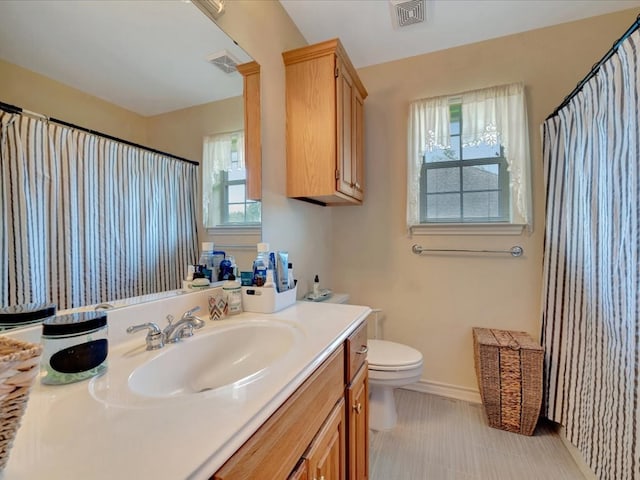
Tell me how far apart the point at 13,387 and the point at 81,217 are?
59cm

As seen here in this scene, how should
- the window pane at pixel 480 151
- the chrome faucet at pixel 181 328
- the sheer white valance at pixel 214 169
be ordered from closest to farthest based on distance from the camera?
the chrome faucet at pixel 181 328, the sheer white valance at pixel 214 169, the window pane at pixel 480 151

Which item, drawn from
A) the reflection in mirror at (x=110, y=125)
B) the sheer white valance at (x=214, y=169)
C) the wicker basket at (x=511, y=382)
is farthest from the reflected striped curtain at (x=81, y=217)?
the wicker basket at (x=511, y=382)

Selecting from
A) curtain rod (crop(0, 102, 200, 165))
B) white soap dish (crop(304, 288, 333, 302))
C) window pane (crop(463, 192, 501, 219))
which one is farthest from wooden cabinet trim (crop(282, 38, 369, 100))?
white soap dish (crop(304, 288, 333, 302))

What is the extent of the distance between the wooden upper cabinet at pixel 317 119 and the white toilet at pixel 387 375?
3.41 feet

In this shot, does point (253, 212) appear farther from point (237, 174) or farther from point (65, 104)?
point (65, 104)

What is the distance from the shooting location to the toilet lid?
1.67 meters

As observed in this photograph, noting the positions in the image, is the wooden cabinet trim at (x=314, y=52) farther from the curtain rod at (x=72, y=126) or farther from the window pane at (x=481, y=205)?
the window pane at (x=481, y=205)

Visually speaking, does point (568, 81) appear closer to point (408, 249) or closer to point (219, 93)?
point (408, 249)

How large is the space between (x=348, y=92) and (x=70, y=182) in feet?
5.05

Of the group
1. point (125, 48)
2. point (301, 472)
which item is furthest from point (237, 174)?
point (301, 472)

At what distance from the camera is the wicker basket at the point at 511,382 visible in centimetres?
167

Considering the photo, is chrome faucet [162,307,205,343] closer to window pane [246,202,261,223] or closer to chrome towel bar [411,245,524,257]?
window pane [246,202,261,223]

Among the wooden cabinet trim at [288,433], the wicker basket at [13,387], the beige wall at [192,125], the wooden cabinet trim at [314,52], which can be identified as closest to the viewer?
the wicker basket at [13,387]

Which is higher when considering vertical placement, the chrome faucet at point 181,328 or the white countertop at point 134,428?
the chrome faucet at point 181,328
